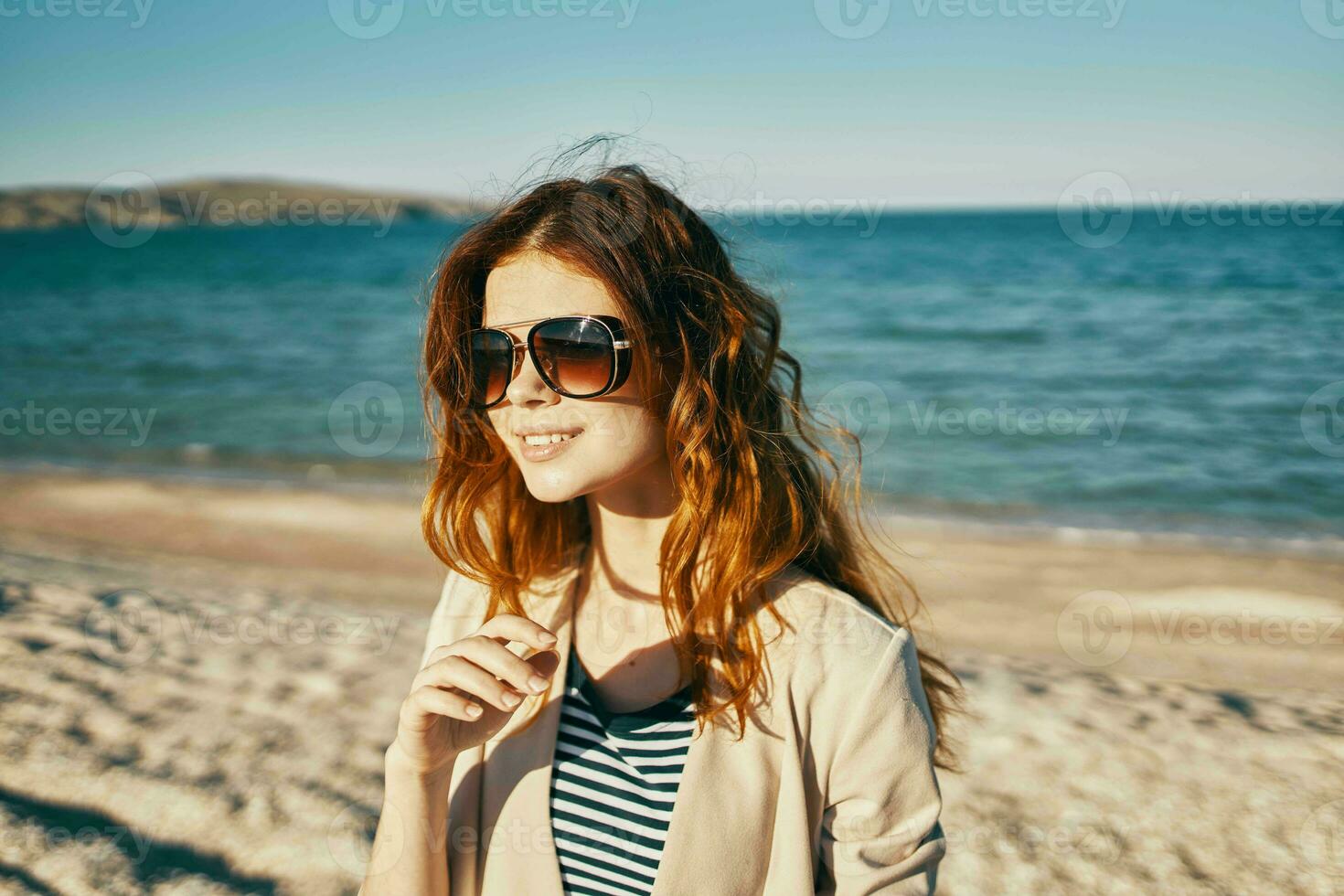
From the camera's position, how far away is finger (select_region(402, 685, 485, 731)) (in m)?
1.67

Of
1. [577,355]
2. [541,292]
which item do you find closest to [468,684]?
[577,355]

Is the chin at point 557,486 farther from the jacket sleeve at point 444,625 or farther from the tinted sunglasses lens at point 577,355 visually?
the jacket sleeve at point 444,625

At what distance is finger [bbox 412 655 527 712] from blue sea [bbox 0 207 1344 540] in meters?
1.12

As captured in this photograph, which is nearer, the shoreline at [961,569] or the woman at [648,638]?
the woman at [648,638]

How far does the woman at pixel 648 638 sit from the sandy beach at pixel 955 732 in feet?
1.84

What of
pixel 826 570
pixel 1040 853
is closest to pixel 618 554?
pixel 826 570

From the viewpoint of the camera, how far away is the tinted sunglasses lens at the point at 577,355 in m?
1.84

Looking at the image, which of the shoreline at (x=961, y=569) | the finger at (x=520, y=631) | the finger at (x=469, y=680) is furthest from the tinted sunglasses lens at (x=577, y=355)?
the shoreline at (x=961, y=569)

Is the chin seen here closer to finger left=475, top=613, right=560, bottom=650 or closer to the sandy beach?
finger left=475, top=613, right=560, bottom=650

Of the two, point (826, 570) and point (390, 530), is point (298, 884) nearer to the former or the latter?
point (826, 570)

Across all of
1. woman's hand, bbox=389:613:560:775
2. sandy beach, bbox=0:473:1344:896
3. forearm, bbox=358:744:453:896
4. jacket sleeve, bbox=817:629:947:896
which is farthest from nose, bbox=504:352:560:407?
sandy beach, bbox=0:473:1344:896

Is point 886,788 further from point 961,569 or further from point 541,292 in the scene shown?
point 961,569

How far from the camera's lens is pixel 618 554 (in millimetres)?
2168

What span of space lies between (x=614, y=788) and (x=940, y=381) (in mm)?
15541
